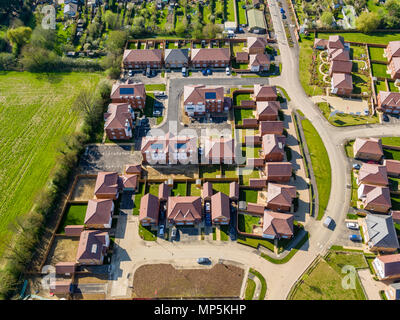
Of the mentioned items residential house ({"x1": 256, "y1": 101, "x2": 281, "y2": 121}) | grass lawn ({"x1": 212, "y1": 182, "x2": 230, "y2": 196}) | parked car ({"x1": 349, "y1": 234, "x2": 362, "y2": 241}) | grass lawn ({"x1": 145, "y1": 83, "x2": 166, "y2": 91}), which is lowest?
parked car ({"x1": 349, "y1": 234, "x2": 362, "y2": 241})

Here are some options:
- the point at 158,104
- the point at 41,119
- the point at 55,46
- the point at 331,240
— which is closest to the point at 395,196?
the point at 331,240

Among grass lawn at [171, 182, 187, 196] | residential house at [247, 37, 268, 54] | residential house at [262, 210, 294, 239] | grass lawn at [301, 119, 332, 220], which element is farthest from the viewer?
residential house at [247, 37, 268, 54]

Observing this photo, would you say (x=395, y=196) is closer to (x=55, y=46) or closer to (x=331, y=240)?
(x=331, y=240)

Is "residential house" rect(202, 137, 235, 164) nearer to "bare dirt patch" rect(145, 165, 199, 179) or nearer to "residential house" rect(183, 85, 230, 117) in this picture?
"bare dirt patch" rect(145, 165, 199, 179)

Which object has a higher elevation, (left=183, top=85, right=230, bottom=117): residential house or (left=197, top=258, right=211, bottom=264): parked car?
(left=183, top=85, right=230, bottom=117): residential house

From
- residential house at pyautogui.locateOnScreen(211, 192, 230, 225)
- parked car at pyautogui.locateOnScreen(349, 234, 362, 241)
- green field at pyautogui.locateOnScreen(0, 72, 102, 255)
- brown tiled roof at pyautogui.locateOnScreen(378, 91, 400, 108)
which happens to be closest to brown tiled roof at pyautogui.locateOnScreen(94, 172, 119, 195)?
green field at pyautogui.locateOnScreen(0, 72, 102, 255)

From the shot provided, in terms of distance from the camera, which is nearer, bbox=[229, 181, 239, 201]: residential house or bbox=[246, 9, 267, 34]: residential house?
bbox=[229, 181, 239, 201]: residential house

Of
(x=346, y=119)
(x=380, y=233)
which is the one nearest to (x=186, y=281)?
(x=380, y=233)
